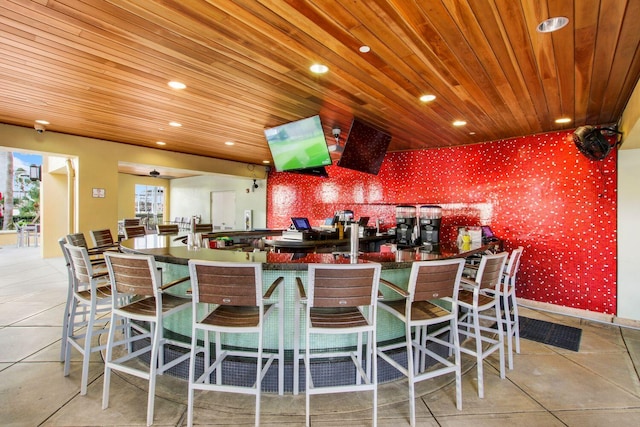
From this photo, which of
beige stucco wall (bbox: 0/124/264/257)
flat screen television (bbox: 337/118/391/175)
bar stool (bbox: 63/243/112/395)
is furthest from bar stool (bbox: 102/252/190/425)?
beige stucco wall (bbox: 0/124/264/257)

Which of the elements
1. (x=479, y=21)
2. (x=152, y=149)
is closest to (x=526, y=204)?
(x=479, y=21)

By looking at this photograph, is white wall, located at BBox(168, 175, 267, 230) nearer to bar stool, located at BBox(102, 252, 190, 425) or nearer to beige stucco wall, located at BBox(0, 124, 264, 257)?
beige stucco wall, located at BBox(0, 124, 264, 257)

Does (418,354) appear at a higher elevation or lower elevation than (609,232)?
lower

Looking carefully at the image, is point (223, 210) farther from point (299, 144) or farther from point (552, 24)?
point (552, 24)

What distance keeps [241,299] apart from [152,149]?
5832mm

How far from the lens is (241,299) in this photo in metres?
2.04

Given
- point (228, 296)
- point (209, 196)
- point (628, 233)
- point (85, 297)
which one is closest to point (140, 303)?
point (85, 297)

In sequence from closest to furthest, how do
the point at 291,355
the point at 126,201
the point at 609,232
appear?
the point at 291,355 → the point at 609,232 → the point at 126,201

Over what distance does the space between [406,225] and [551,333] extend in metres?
2.37

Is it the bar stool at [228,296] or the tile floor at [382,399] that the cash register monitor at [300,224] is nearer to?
the tile floor at [382,399]

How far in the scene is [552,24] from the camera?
2.06 meters

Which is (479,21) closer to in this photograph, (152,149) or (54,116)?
(54,116)

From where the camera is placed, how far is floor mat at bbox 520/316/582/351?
11.6ft

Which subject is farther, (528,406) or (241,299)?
(528,406)
